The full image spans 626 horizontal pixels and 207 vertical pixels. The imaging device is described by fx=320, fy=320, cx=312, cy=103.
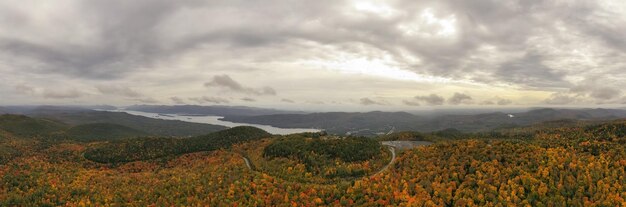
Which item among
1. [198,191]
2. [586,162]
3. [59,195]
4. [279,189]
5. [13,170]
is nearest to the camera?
[586,162]

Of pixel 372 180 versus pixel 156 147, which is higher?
pixel 372 180

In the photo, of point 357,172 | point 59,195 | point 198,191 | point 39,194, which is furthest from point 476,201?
point 39,194

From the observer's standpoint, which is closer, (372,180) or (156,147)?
(372,180)

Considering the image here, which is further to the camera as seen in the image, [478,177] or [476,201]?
[478,177]

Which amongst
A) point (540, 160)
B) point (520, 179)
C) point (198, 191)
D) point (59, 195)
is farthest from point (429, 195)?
point (59, 195)

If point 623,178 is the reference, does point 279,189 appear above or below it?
below

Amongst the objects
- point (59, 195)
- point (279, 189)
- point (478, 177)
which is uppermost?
point (478, 177)

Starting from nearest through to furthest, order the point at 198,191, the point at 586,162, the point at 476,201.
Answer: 1. the point at 476,201
2. the point at 586,162
3. the point at 198,191

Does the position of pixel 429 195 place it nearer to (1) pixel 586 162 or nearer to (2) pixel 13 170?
(1) pixel 586 162

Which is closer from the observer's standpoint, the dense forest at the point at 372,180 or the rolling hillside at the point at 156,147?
the dense forest at the point at 372,180

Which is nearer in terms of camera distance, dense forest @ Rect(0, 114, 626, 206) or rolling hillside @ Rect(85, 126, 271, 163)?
dense forest @ Rect(0, 114, 626, 206)
